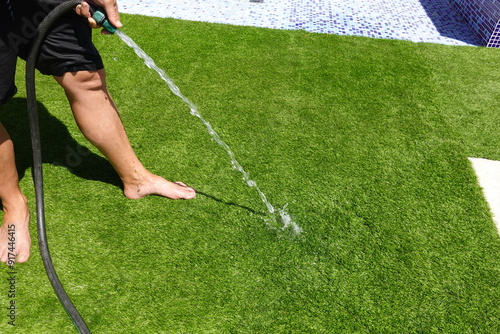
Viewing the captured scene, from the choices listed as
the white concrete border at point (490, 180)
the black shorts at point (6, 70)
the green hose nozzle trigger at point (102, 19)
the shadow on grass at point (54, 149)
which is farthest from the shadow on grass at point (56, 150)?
the white concrete border at point (490, 180)

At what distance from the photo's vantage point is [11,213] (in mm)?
2342

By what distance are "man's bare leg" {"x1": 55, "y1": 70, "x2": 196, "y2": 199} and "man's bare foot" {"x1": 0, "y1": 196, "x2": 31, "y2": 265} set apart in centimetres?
65

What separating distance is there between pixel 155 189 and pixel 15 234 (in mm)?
908

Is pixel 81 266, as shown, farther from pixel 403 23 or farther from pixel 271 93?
pixel 403 23

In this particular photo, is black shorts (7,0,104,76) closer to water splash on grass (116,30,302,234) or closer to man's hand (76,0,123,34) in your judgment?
man's hand (76,0,123,34)

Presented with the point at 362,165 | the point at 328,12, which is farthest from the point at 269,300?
the point at 328,12

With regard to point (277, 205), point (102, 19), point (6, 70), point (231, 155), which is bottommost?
point (277, 205)

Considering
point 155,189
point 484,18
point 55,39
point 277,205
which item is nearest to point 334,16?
point 484,18

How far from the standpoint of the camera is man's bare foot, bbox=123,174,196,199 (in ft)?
8.58

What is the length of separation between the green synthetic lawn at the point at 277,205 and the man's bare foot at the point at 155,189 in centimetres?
6

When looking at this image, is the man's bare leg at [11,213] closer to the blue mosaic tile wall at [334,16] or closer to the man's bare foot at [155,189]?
the man's bare foot at [155,189]

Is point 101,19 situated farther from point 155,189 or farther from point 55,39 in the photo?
point 155,189

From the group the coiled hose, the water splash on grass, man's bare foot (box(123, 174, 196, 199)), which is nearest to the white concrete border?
the water splash on grass

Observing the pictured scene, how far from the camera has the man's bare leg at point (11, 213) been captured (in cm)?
219
